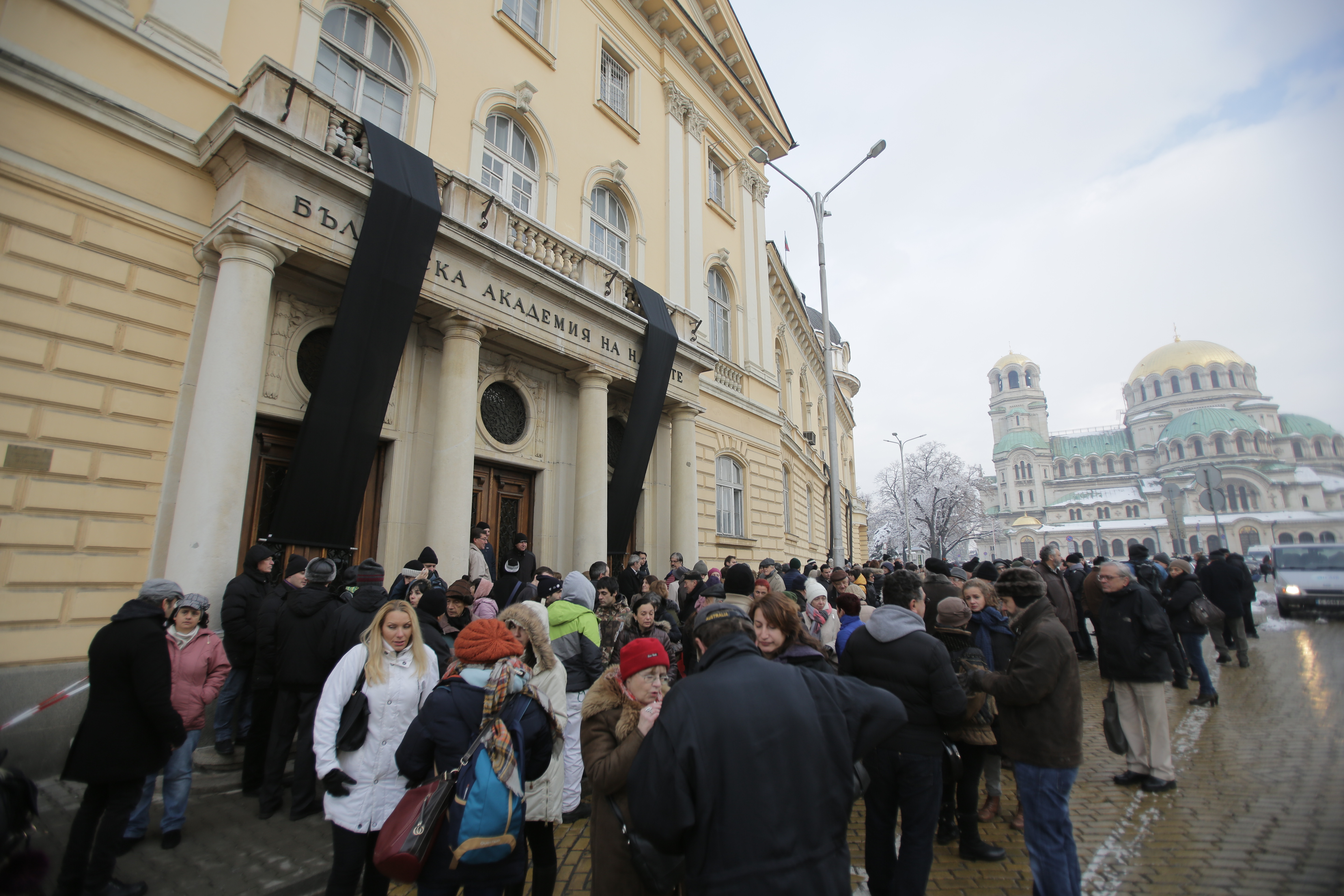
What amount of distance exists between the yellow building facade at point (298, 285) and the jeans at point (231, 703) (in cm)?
101

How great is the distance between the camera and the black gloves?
319 centimetres

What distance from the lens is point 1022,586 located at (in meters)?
4.16

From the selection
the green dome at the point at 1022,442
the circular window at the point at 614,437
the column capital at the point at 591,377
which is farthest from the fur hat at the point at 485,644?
the green dome at the point at 1022,442

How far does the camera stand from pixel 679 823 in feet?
6.59

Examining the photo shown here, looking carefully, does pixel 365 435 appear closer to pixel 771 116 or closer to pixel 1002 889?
pixel 1002 889

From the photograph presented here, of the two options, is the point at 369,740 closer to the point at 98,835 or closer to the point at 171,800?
the point at 98,835

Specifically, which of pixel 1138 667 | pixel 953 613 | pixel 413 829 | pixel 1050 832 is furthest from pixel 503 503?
pixel 1050 832

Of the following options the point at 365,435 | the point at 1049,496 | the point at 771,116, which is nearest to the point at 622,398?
the point at 365,435

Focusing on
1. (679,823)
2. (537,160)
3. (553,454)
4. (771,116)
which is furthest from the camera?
(771,116)

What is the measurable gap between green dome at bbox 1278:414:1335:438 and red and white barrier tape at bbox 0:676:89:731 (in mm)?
5941

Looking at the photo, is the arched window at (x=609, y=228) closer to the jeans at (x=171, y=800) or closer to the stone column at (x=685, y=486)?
the stone column at (x=685, y=486)

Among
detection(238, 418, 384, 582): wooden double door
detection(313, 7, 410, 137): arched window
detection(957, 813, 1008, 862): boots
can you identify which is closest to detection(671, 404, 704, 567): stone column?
detection(238, 418, 384, 582): wooden double door

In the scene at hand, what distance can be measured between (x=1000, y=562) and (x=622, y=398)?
894 centimetres

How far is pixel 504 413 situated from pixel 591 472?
2.01 metres
